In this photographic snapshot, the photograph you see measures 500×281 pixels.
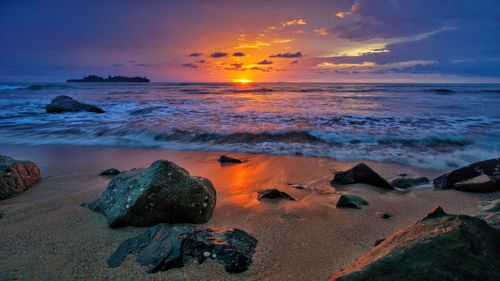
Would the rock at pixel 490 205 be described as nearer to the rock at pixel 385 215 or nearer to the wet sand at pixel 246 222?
the wet sand at pixel 246 222

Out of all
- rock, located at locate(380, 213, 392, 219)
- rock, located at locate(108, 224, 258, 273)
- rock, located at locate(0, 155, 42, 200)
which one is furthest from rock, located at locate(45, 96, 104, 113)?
rock, located at locate(380, 213, 392, 219)

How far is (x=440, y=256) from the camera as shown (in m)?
1.51

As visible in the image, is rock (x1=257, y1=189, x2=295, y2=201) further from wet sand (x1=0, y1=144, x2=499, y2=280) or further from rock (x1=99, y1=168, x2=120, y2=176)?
rock (x1=99, y1=168, x2=120, y2=176)

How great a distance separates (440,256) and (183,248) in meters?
1.57

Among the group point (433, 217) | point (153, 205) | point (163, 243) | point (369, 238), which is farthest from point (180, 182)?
point (433, 217)

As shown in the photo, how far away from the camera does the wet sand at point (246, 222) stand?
2184mm

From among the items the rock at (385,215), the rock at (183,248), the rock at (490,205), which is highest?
the rock at (183,248)

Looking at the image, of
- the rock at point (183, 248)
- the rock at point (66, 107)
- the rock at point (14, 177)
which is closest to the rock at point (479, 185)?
the rock at point (183, 248)

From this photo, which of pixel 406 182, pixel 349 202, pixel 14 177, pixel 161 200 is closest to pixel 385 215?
pixel 349 202

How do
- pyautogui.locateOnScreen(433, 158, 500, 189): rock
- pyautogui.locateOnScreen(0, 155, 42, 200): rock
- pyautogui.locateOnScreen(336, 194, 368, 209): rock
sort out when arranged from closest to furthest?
pyautogui.locateOnScreen(336, 194, 368, 209): rock, pyautogui.locateOnScreen(0, 155, 42, 200): rock, pyautogui.locateOnScreen(433, 158, 500, 189): rock

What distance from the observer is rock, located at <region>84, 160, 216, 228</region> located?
9.07ft

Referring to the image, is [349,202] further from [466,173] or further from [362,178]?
[466,173]

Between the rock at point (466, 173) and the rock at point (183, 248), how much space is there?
309 cm

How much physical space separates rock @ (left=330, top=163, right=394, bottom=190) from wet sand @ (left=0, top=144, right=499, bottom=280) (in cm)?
14
